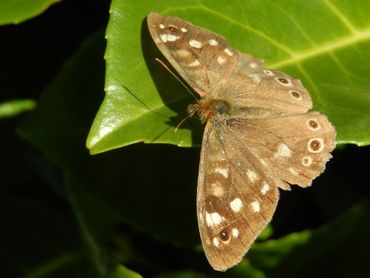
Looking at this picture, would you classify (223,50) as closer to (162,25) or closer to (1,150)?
(162,25)

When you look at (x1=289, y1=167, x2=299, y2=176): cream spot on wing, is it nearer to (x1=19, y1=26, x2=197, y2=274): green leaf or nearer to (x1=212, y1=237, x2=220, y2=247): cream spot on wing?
(x1=212, y1=237, x2=220, y2=247): cream spot on wing

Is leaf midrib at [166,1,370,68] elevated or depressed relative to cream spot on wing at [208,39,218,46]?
elevated

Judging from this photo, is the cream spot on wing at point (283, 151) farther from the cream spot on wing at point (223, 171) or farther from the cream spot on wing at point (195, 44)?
the cream spot on wing at point (195, 44)

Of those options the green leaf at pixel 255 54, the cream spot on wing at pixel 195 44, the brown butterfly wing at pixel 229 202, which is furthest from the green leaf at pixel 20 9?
the brown butterfly wing at pixel 229 202

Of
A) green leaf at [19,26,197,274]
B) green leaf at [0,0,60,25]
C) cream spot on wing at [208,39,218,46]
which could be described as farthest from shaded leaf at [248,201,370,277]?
green leaf at [0,0,60,25]

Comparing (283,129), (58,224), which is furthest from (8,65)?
(283,129)
